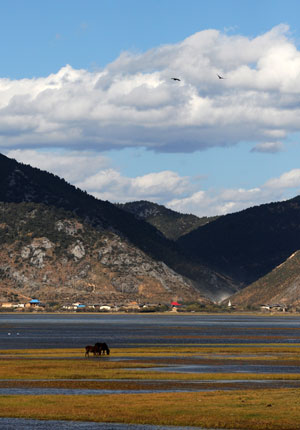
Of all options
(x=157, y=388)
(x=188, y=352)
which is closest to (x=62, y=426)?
(x=157, y=388)

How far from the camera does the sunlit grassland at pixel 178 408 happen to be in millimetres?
56969

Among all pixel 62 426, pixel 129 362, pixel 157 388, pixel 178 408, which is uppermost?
pixel 129 362

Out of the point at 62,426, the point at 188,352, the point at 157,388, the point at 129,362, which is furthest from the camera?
the point at 188,352

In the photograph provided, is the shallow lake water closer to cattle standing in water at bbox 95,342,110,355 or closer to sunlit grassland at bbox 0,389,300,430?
sunlit grassland at bbox 0,389,300,430

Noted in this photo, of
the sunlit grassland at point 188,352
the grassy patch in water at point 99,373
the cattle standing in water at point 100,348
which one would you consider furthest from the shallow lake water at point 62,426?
the cattle standing in water at point 100,348

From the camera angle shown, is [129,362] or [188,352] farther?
[188,352]

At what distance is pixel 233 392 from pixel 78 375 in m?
19.0

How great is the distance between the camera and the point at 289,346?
136 m

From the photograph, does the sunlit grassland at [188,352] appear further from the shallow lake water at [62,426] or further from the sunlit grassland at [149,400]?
the shallow lake water at [62,426]

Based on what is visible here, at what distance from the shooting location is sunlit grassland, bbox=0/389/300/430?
187 ft

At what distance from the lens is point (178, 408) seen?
202 ft

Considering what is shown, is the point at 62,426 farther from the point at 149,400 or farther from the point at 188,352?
the point at 188,352

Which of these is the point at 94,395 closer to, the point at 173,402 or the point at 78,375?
the point at 173,402

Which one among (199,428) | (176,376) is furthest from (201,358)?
(199,428)
